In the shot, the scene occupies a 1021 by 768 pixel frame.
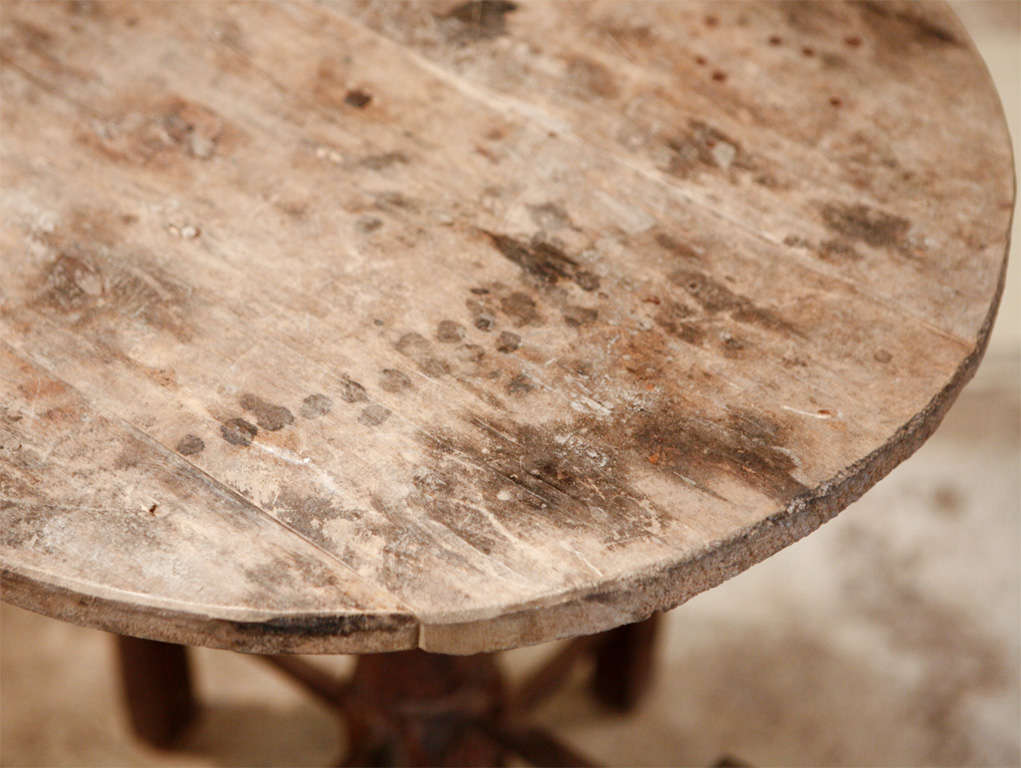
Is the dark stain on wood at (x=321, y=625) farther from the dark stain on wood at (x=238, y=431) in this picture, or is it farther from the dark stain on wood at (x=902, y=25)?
the dark stain on wood at (x=902, y=25)

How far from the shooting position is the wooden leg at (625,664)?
1830mm

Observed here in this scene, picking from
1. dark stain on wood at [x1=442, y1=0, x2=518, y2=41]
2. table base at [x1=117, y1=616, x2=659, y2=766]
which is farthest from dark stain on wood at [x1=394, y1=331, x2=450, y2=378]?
table base at [x1=117, y1=616, x2=659, y2=766]

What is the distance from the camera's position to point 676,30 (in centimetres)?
136

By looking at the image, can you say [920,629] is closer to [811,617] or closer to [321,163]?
[811,617]

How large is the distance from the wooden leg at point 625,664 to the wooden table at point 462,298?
2.80ft

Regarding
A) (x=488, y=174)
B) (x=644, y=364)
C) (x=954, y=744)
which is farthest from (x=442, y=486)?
(x=954, y=744)

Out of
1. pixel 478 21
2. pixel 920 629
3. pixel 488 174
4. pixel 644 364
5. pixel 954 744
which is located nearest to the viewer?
pixel 644 364

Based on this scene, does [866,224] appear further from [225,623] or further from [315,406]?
[225,623]

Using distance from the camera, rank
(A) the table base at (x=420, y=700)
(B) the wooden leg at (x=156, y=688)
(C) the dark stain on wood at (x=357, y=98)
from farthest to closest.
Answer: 1. (B) the wooden leg at (x=156, y=688)
2. (A) the table base at (x=420, y=700)
3. (C) the dark stain on wood at (x=357, y=98)

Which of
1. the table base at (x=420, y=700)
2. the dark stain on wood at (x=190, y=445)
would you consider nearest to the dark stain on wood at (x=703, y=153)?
the dark stain on wood at (x=190, y=445)

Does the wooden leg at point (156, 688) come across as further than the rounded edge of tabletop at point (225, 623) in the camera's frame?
Yes

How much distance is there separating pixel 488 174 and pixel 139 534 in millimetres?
512

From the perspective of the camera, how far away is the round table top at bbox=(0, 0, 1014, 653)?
840 millimetres

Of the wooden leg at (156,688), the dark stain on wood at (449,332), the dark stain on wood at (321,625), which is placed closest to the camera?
the dark stain on wood at (321,625)
